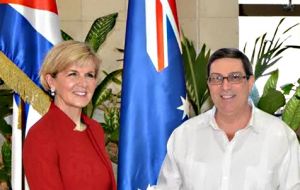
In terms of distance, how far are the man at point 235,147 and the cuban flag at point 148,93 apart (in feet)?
1.13

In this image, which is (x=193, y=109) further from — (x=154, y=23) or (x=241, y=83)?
(x=241, y=83)

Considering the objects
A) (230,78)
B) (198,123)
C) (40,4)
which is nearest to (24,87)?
(40,4)

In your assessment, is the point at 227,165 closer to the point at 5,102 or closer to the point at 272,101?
the point at 272,101

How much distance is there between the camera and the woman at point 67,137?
183cm

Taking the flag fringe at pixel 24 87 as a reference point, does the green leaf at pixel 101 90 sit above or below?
below

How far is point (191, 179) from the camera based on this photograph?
2350mm

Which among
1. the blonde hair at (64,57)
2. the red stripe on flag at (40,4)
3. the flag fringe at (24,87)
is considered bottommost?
the flag fringe at (24,87)

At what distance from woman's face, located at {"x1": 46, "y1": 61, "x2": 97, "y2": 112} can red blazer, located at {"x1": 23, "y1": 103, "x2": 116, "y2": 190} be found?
47 millimetres

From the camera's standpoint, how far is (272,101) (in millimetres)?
3422

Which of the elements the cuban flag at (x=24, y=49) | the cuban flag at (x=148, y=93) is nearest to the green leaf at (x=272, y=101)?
the cuban flag at (x=148, y=93)

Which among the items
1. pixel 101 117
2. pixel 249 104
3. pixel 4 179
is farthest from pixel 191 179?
pixel 101 117

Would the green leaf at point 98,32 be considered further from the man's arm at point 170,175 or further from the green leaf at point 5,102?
the man's arm at point 170,175

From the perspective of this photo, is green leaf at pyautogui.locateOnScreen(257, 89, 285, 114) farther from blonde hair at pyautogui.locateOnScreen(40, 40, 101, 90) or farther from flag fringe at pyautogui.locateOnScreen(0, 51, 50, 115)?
blonde hair at pyautogui.locateOnScreen(40, 40, 101, 90)

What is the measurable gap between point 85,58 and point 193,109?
5.77 feet
